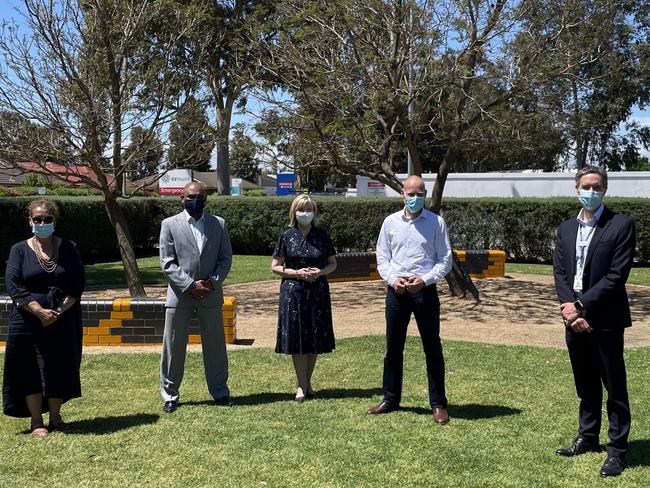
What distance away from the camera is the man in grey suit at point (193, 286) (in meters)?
5.74

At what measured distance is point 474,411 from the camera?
5621mm

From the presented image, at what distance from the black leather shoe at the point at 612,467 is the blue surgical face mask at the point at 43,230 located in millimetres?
4091

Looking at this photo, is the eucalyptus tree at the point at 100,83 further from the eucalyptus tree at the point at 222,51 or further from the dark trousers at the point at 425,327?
the dark trousers at the point at 425,327

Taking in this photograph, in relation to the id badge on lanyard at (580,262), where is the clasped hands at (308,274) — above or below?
below

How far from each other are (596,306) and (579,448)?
100cm

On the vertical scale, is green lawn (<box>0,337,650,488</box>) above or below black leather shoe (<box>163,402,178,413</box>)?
below

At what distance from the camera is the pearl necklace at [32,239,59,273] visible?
510cm

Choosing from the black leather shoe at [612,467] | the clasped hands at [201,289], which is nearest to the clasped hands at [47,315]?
the clasped hands at [201,289]

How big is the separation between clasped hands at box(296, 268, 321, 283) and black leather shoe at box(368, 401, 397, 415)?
1.17 metres

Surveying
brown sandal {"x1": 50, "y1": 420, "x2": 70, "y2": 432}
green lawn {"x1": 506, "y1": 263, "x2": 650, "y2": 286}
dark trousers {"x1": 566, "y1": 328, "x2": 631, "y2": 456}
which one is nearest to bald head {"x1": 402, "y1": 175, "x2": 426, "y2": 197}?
dark trousers {"x1": 566, "y1": 328, "x2": 631, "y2": 456}

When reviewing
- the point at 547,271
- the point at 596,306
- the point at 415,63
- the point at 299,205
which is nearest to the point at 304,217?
the point at 299,205

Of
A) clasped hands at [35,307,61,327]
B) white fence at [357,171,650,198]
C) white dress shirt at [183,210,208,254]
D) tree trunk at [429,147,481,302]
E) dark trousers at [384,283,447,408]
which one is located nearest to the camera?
clasped hands at [35,307,61,327]

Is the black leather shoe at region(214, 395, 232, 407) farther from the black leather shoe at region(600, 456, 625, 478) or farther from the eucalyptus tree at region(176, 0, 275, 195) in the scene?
the eucalyptus tree at region(176, 0, 275, 195)

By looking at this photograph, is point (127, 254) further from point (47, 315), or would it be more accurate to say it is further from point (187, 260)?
point (47, 315)
